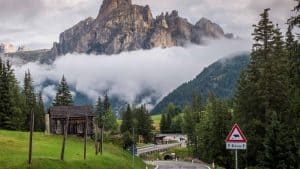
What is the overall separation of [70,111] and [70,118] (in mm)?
1199

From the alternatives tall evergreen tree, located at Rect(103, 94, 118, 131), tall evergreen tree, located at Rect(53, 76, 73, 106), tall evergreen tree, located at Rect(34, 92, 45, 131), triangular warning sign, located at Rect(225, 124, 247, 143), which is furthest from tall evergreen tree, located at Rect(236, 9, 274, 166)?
tall evergreen tree, located at Rect(103, 94, 118, 131)

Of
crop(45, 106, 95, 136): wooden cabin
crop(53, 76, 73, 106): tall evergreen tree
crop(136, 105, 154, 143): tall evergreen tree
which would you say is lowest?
crop(136, 105, 154, 143): tall evergreen tree

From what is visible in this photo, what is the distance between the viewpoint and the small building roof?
79875 mm

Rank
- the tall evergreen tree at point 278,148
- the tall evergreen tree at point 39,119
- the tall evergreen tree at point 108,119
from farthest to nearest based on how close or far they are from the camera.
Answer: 1. the tall evergreen tree at point 108,119
2. the tall evergreen tree at point 39,119
3. the tall evergreen tree at point 278,148

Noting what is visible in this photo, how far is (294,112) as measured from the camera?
2708 centimetres

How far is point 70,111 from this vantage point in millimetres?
81000

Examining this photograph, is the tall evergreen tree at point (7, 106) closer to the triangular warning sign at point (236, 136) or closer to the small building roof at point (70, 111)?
the small building roof at point (70, 111)

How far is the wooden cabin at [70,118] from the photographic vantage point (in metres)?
79.5

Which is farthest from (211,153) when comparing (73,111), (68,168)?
(68,168)

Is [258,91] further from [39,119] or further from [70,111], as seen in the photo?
[39,119]

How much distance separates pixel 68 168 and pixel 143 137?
11320 centimetres

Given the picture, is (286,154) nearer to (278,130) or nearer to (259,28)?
(278,130)

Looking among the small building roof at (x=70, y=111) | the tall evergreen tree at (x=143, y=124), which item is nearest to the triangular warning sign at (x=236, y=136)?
the small building roof at (x=70, y=111)

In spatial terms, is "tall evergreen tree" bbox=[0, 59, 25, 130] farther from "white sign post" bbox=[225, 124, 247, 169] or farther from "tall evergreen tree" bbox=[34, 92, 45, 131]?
"white sign post" bbox=[225, 124, 247, 169]
